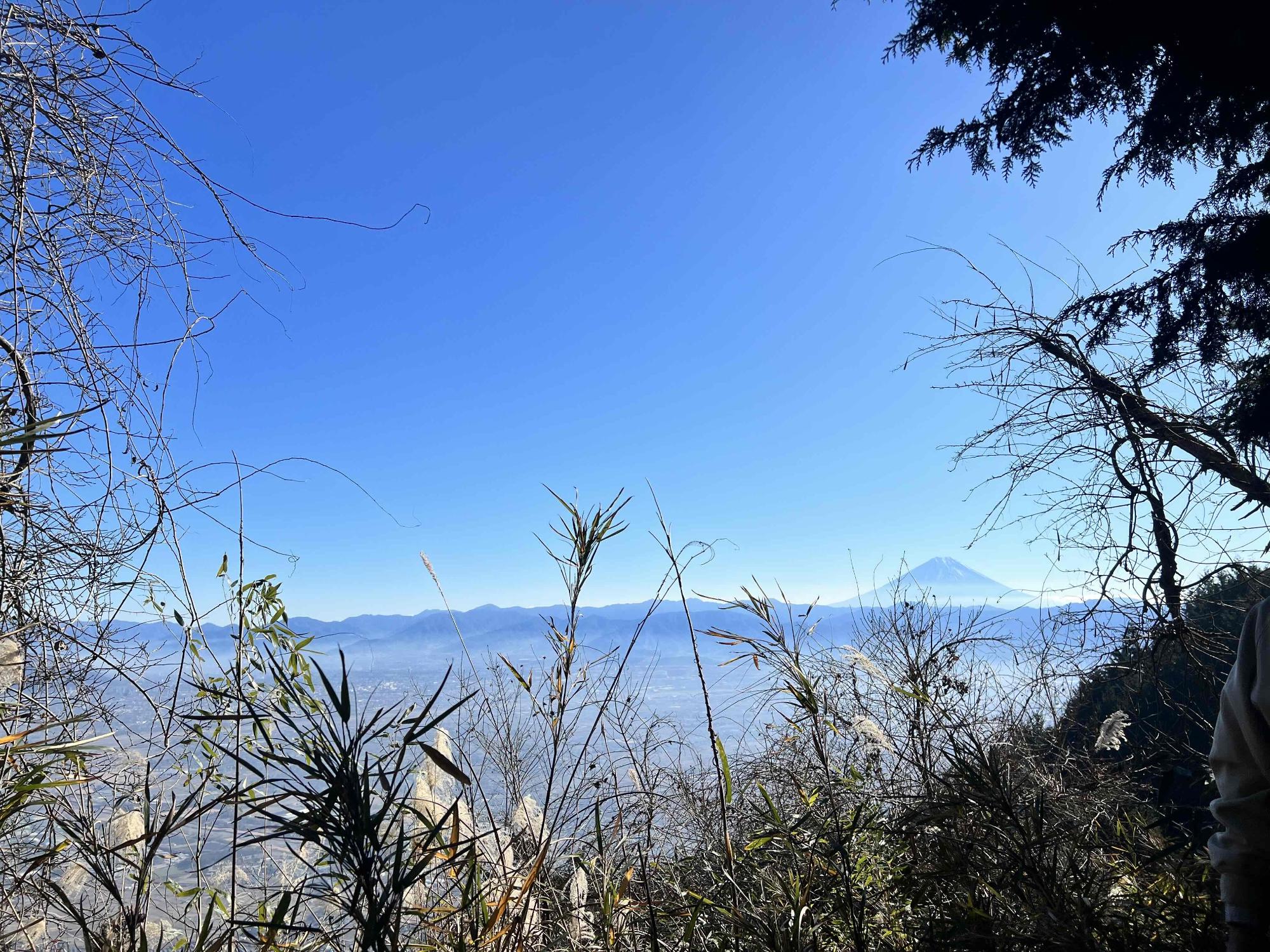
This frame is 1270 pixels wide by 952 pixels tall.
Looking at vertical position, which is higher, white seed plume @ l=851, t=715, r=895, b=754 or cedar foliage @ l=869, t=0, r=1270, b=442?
cedar foliage @ l=869, t=0, r=1270, b=442

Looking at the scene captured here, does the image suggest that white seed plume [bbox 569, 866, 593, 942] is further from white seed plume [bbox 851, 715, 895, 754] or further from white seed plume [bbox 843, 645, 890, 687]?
white seed plume [bbox 843, 645, 890, 687]

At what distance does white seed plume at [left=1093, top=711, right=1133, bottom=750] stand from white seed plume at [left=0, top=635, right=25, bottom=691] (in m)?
2.89

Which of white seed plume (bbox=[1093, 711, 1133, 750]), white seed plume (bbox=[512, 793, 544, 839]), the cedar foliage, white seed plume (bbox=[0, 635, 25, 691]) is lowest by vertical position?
white seed plume (bbox=[512, 793, 544, 839])

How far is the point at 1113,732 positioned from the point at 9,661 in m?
3.11

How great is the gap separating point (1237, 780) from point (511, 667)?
1.19 metres

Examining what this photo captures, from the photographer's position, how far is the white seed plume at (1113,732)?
7.51 ft

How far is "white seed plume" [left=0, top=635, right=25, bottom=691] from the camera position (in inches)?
48.4

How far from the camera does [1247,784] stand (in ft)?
2.83

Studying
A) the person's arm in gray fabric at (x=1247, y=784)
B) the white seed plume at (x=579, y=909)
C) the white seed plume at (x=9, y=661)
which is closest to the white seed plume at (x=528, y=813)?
the white seed plume at (x=579, y=909)

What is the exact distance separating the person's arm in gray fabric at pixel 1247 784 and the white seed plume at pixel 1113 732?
1.60 metres

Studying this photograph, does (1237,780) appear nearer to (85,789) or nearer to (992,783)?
(992,783)

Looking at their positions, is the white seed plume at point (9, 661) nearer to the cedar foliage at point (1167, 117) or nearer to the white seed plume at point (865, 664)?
the white seed plume at point (865, 664)

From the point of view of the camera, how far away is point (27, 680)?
1481 mm

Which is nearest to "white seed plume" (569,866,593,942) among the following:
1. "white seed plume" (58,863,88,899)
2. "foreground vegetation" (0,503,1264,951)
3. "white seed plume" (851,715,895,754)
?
"foreground vegetation" (0,503,1264,951)
